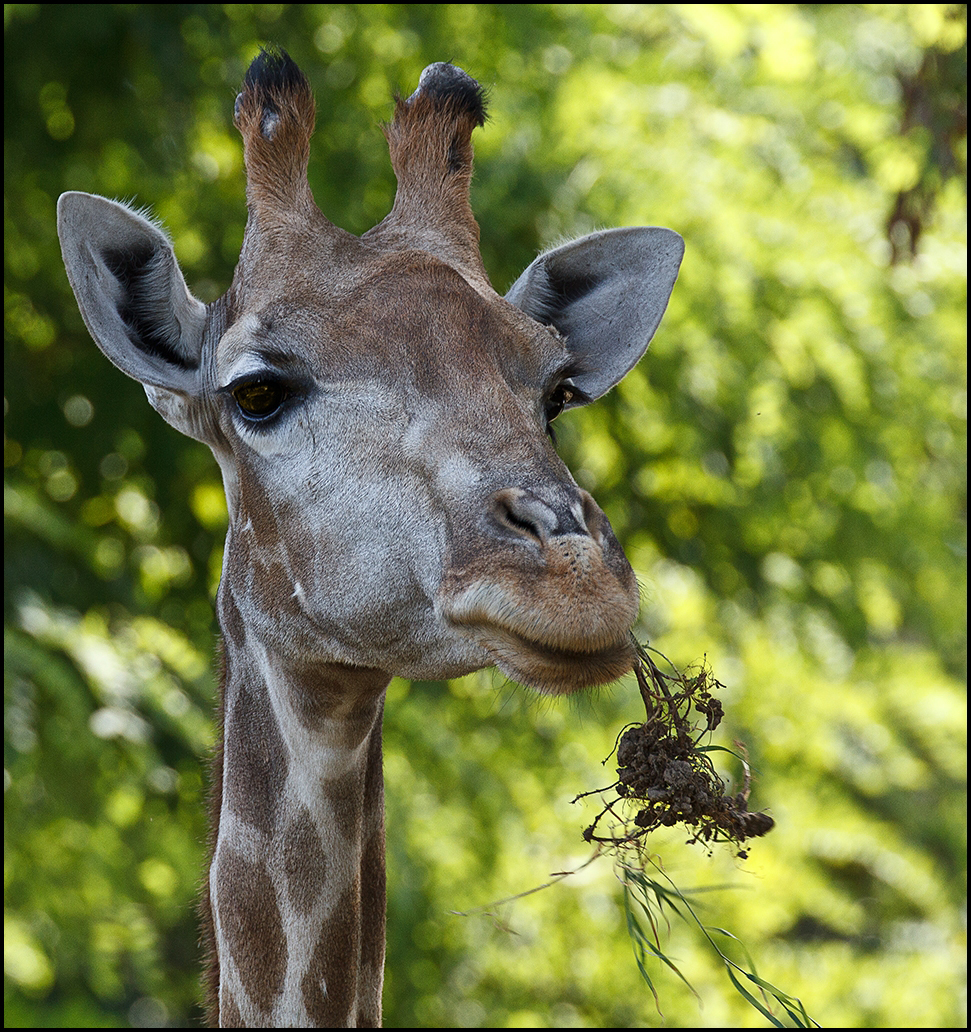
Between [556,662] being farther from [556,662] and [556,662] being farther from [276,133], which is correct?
[276,133]

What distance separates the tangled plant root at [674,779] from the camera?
82.5 inches

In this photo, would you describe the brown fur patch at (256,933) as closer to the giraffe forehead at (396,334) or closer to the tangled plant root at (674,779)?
the tangled plant root at (674,779)

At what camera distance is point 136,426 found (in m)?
6.19

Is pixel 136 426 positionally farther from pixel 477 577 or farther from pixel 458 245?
pixel 477 577

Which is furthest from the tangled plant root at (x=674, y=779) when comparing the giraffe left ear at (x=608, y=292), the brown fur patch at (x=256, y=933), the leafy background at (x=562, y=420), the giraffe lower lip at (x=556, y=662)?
the leafy background at (x=562, y=420)

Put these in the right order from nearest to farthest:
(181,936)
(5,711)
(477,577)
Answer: (477,577) → (5,711) → (181,936)

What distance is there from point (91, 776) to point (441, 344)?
14.9ft

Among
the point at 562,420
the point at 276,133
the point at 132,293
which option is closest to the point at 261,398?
the point at 132,293

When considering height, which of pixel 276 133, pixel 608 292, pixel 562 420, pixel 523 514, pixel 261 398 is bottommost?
pixel 523 514

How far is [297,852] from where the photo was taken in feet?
8.45

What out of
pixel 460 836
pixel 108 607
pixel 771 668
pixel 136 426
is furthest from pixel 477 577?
pixel 771 668

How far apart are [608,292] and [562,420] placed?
11.7 feet

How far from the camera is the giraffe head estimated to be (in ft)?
6.45

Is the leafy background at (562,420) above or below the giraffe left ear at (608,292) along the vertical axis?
above
